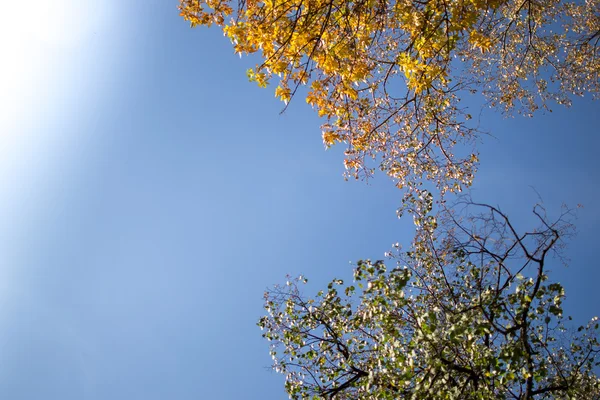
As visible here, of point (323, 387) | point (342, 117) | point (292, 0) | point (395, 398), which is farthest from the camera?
point (323, 387)

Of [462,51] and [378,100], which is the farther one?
[462,51]

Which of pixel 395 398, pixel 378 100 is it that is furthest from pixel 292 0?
pixel 395 398

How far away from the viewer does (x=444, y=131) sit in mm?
10461

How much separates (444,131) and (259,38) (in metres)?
5.70

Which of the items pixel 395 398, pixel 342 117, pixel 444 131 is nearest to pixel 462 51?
pixel 444 131

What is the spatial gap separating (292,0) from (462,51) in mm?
6589

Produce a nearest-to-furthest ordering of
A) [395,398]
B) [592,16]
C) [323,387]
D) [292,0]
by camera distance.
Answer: [292,0] < [395,398] < [323,387] < [592,16]

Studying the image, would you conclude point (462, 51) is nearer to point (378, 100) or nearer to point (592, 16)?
point (378, 100)

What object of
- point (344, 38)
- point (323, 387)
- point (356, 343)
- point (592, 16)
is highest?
point (592, 16)

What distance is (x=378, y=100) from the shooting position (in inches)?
385

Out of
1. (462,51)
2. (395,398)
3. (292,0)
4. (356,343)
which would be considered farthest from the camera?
(462,51)

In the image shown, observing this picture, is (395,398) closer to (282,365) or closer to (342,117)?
(282,365)

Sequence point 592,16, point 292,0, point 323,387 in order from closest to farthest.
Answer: point 292,0
point 323,387
point 592,16

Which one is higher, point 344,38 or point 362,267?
point 344,38
